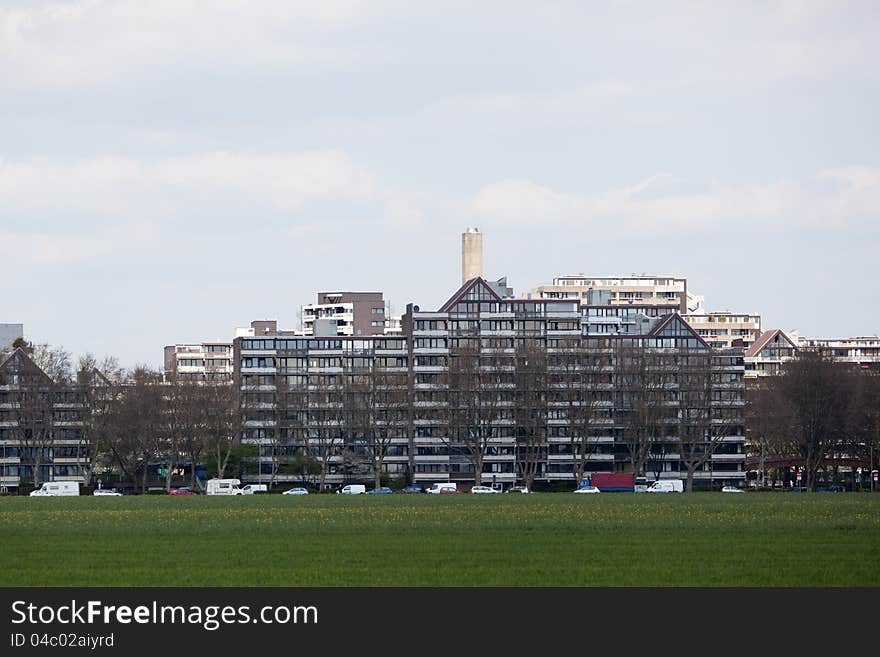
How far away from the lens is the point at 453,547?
2036 inches

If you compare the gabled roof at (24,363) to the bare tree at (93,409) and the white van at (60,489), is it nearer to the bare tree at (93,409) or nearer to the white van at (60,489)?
the bare tree at (93,409)

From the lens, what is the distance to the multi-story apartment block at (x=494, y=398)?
178625mm

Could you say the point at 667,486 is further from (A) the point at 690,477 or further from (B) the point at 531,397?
(B) the point at 531,397

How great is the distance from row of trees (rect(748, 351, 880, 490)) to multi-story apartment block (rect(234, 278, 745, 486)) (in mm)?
9252

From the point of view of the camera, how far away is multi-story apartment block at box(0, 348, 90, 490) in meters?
176

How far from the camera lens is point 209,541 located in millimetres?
56625

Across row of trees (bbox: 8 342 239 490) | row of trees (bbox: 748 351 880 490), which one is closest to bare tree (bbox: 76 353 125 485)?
row of trees (bbox: 8 342 239 490)

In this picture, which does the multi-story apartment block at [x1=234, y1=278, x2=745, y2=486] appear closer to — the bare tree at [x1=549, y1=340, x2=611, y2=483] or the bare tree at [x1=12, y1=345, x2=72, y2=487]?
the bare tree at [x1=549, y1=340, x2=611, y2=483]

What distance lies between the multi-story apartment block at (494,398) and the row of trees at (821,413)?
9.25m

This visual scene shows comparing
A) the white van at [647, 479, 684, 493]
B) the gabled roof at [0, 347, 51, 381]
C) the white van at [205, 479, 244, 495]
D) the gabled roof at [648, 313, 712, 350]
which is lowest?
the white van at [647, 479, 684, 493]
